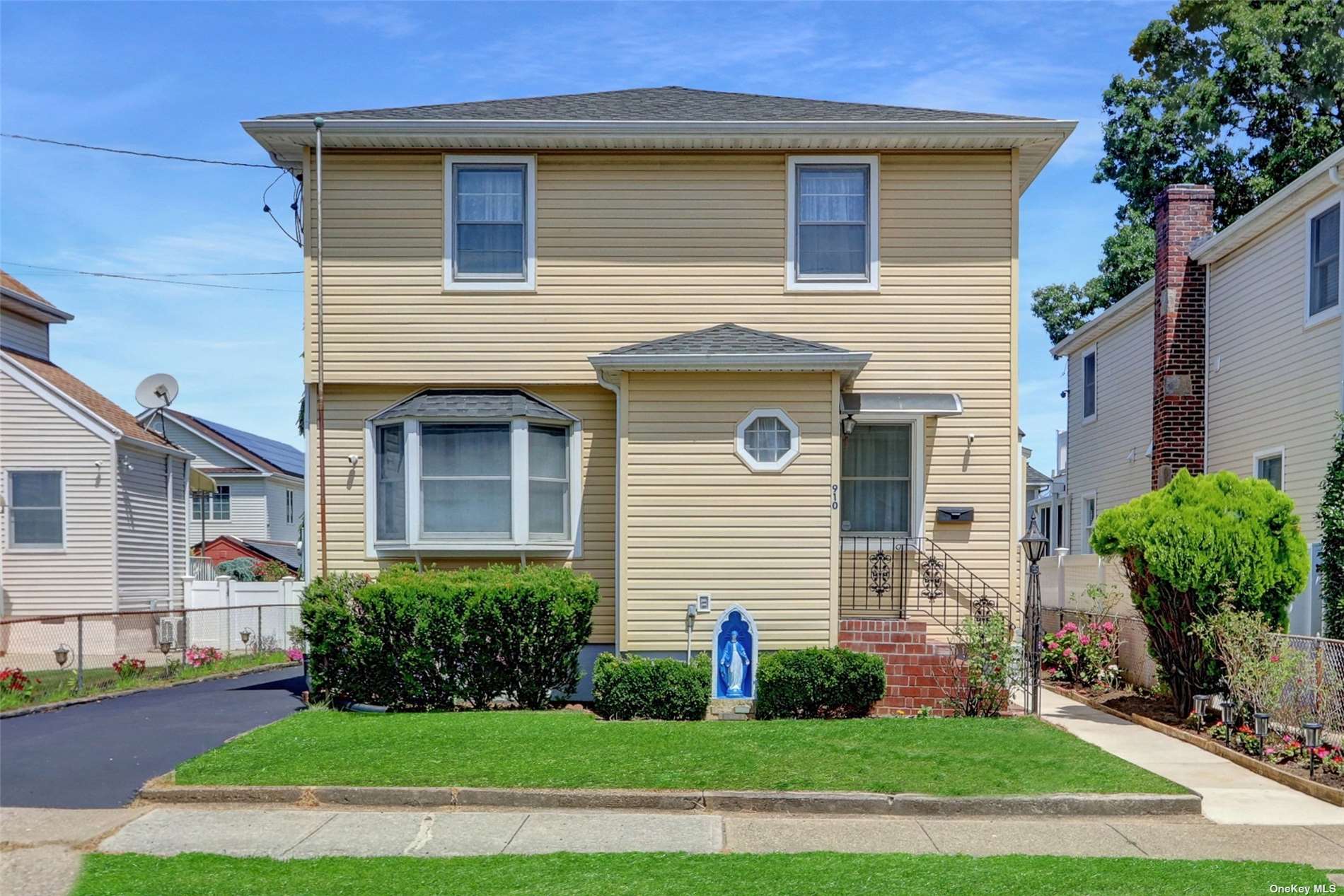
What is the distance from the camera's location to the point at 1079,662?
1457 centimetres

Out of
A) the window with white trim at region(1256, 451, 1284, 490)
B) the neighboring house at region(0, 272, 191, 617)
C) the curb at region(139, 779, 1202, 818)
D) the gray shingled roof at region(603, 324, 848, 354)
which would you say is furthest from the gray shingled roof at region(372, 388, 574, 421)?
the neighboring house at region(0, 272, 191, 617)

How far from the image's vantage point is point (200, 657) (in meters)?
17.4

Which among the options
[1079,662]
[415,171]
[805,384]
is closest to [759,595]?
[805,384]

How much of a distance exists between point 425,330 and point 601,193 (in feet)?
8.79

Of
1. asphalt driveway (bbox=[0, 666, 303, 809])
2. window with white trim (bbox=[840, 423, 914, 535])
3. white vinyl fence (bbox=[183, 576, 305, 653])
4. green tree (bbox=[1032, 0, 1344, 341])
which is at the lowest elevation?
white vinyl fence (bbox=[183, 576, 305, 653])

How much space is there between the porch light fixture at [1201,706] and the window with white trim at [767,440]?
15.6ft

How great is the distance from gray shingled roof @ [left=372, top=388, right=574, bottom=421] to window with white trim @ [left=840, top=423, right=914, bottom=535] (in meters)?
3.43

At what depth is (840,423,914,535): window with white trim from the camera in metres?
13.0

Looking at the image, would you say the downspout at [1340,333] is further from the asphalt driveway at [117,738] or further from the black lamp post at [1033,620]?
the asphalt driveway at [117,738]

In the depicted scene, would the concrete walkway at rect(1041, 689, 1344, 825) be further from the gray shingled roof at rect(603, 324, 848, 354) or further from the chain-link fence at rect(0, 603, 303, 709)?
the chain-link fence at rect(0, 603, 303, 709)

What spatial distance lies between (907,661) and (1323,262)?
25.3ft

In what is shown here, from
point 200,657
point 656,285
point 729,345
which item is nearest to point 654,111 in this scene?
point 656,285

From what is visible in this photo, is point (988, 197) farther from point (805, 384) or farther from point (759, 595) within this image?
point (759, 595)

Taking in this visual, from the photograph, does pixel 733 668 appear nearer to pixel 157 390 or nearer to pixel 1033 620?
pixel 1033 620
